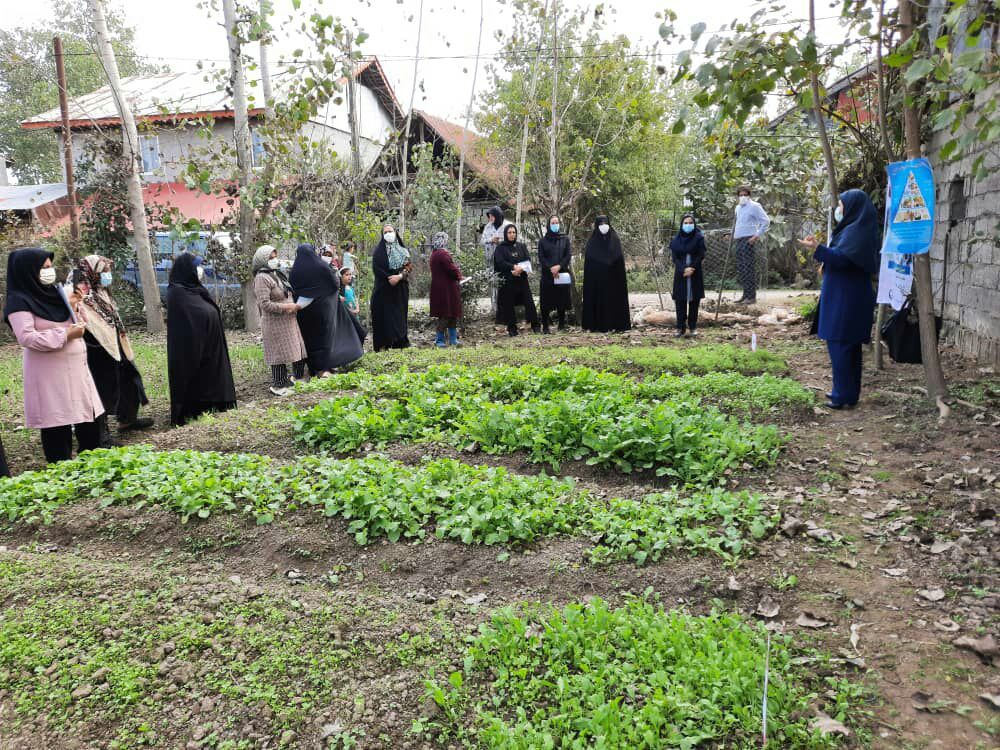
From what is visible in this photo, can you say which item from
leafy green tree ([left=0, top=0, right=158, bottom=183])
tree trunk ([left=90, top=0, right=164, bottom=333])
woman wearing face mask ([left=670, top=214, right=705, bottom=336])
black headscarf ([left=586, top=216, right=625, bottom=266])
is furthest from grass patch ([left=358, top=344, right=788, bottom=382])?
leafy green tree ([left=0, top=0, right=158, bottom=183])

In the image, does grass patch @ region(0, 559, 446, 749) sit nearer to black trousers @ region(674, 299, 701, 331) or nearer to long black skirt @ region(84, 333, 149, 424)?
long black skirt @ region(84, 333, 149, 424)

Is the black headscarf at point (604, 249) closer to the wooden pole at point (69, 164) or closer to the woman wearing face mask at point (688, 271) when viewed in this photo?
the woman wearing face mask at point (688, 271)

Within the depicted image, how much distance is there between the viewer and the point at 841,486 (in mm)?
4543

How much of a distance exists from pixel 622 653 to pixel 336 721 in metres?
1.11

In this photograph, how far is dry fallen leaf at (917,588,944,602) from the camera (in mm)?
3221

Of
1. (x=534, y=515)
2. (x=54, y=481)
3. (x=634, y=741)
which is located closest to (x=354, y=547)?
(x=534, y=515)

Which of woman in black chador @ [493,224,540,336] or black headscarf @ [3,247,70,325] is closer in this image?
black headscarf @ [3,247,70,325]

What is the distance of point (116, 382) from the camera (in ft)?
23.2

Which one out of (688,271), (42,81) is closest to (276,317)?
(688,271)

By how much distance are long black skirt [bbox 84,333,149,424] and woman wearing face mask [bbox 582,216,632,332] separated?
674cm

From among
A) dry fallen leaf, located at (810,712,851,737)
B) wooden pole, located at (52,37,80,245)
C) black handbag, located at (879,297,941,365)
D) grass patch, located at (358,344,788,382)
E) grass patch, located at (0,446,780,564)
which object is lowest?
dry fallen leaf, located at (810,712,851,737)

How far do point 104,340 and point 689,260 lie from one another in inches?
299

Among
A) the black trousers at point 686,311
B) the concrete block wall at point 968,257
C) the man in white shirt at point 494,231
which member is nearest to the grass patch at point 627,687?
the concrete block wall at point 968,257

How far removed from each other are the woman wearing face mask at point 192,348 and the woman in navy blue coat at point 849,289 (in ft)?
18.6
